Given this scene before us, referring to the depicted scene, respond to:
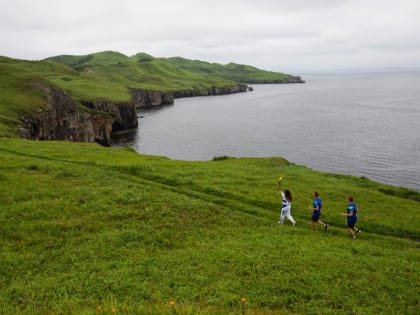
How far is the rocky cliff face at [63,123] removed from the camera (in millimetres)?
79412

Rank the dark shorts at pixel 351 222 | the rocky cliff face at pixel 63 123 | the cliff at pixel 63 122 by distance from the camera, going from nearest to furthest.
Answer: the dark shorts at pixel 351 222
the cliff at pixel 63 122
the rocky cliff face at pixel 63 123

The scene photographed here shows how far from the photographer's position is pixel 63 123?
9506cm

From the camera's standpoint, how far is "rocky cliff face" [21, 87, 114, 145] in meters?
79.4

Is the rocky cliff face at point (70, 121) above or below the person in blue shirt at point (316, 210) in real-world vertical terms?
above

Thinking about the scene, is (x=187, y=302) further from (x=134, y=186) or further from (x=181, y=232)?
(x=134, y=186)

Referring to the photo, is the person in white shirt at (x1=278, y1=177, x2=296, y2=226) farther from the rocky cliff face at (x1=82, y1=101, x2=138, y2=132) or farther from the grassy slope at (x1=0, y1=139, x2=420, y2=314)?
the rocky cliff face at (x1=82, y1=101, x2=138, y2=132)

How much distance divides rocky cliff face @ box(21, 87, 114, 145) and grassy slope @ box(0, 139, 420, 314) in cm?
4084

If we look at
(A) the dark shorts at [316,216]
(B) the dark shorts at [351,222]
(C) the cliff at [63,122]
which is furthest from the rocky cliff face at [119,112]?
(B) the dark shorts at [351,222]

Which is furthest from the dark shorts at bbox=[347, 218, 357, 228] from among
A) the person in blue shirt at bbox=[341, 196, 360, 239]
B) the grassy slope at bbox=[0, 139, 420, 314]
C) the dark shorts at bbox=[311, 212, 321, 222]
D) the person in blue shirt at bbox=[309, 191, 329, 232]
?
the dark shorts at bbox=[311, 212, 321, 222]

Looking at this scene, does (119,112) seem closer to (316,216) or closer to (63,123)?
(63,123)

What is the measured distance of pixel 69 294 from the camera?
17672 mm

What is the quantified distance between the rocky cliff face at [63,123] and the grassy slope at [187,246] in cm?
4084

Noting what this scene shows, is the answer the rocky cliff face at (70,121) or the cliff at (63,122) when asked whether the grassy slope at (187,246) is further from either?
the rocky cliff face at (70,121)

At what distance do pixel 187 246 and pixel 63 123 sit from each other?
81811 mm
